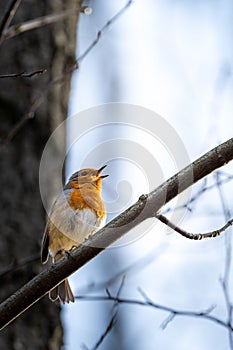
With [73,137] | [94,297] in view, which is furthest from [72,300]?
[73,137]

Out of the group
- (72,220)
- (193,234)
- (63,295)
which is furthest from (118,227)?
(72,220)

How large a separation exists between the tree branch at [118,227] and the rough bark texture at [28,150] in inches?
50.8

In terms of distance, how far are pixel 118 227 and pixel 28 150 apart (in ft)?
5.81

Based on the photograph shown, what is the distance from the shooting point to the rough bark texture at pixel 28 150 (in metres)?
3.67

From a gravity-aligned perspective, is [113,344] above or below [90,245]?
above

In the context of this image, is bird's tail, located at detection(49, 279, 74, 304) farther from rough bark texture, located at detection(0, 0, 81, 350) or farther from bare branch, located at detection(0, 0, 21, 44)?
bare branch, located at detection(0, 0, 21, 44)

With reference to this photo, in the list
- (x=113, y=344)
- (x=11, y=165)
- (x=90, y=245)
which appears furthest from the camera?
(x=113, y=344)

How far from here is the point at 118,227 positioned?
2369mm

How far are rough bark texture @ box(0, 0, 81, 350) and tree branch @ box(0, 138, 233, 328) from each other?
1.29 metres

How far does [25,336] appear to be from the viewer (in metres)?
3.60

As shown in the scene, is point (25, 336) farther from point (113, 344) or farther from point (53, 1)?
point (113, 344)

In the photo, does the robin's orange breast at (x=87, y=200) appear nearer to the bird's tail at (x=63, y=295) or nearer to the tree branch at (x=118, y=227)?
the bird's tail at (x=63, y=295)

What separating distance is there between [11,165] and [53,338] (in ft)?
3.41

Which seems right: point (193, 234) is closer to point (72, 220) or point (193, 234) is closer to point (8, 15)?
point (8, 15)
